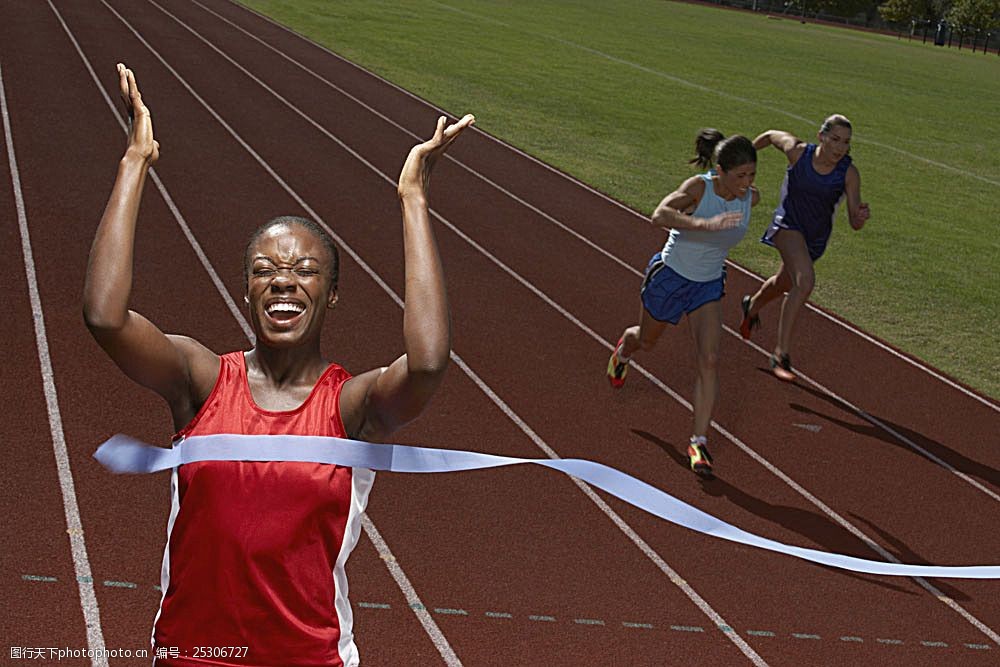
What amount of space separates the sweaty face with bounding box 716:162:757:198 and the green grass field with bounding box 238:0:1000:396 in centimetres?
345

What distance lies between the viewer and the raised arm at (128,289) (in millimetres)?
2057

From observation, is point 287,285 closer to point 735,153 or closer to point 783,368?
point 735,153

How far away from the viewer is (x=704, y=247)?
6.53m

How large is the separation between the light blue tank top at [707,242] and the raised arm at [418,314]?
4379 millimetres

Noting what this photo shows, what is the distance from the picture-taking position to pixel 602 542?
5.67 metres

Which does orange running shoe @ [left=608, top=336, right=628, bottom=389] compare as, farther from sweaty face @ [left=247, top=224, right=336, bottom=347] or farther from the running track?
sweaty face @ [left=247, top=224, right=336, bottom=347]

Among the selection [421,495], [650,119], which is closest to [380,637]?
[421,495]

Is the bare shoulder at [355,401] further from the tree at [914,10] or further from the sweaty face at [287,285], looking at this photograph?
the tree at [914,10]

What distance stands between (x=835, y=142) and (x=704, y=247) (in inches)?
66.1

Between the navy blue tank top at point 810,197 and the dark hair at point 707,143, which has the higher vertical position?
the dark hair at point 707,143

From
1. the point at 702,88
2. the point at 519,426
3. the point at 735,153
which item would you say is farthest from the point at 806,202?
the point at 702,88

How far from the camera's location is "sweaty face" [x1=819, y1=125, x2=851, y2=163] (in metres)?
7.59

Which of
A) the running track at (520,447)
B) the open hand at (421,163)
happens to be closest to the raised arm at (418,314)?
the open hand at (421,163)

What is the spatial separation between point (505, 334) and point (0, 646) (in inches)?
187
